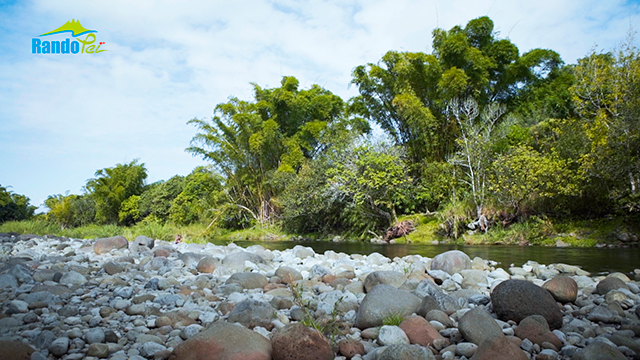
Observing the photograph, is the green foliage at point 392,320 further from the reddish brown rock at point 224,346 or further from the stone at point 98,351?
the stone at point 98,351

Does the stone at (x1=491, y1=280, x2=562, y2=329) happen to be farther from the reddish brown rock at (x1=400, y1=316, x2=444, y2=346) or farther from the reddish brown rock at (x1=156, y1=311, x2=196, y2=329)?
the reddish brown rock at (x1=156, y1=311, x2=196, y2=329)

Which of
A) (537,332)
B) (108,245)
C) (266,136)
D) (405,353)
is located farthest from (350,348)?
(266,136)

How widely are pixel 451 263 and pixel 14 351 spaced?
470 centimetres

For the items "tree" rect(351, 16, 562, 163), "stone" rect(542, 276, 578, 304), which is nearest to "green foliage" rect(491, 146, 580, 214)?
"tree" rect(351, 16, 562, 163)

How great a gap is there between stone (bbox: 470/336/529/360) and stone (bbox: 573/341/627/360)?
0.33 m

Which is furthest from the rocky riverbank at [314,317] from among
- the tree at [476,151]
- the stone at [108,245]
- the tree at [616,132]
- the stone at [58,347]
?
the tree at [476,151]

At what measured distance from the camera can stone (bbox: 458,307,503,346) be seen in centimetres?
250

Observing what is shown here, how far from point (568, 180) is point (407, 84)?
272 inches

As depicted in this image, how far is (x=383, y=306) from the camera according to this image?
10.2 feet

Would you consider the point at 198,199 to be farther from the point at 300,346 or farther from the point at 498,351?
the point at 498,351

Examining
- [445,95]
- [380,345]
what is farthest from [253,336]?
[445,95]

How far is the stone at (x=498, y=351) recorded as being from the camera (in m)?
2.03

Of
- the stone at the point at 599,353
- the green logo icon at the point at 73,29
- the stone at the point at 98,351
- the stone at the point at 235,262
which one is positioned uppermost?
the green logo icon at the point at 73,29

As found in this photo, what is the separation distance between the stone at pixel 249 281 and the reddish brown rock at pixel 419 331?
7.15 feet
